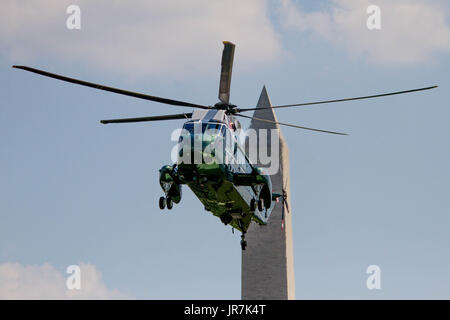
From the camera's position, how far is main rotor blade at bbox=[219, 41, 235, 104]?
2242cm

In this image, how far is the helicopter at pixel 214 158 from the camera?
71.2ft

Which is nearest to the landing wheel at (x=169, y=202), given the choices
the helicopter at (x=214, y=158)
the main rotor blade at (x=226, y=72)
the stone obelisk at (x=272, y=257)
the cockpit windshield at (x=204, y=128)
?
the helicopter at (x=214, y=158)

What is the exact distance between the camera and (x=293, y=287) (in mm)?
52250

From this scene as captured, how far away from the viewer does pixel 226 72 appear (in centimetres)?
2331

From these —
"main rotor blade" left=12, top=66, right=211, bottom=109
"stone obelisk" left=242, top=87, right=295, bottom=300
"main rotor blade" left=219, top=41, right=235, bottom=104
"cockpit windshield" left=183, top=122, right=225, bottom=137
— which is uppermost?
"main rotor blade" left=219, top=41, right=235, bottom=104

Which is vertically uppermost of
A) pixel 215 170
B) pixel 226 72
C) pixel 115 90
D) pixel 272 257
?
pixel 226 72

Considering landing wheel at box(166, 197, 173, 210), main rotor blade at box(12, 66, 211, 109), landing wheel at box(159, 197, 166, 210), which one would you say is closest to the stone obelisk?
landing wheel at box(166, 197, 173, 210)

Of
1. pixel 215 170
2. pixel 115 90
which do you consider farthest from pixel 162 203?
pixel 115 90

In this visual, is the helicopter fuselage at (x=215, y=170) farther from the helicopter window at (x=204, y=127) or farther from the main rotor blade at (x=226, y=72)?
the main rotor blade at (x=226, y=72)

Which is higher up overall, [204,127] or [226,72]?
[226,72]

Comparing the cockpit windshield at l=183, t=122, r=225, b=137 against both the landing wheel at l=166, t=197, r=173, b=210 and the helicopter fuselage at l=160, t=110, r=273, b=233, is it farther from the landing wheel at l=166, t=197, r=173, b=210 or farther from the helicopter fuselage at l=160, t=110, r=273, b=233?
the landing wheel at l=166, t=197, r=173, b=210

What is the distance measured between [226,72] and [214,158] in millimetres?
3450

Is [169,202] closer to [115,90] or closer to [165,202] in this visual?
[165,202]
